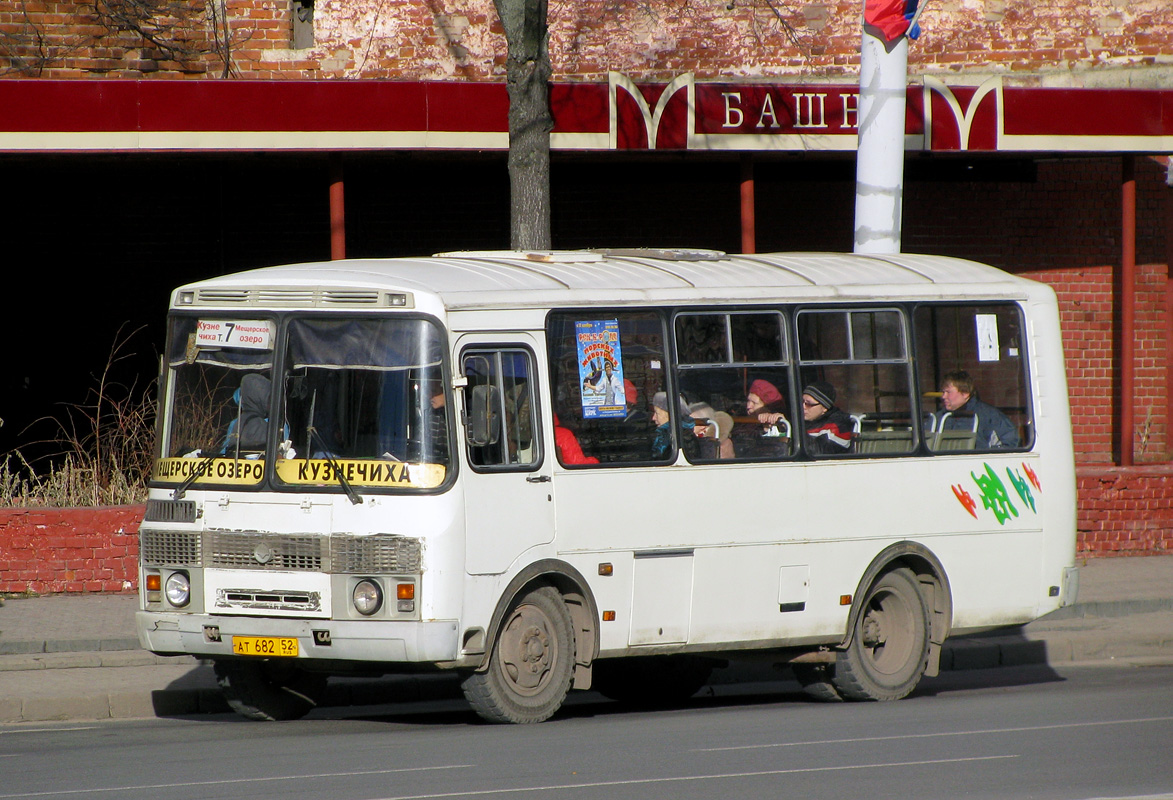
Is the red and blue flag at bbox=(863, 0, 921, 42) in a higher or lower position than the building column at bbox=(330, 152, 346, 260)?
higher

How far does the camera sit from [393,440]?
8.45 meters

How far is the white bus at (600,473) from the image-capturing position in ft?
27.7

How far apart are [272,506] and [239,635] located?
703 millimetres

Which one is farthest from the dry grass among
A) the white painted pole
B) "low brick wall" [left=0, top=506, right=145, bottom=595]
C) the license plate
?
the white painted pole

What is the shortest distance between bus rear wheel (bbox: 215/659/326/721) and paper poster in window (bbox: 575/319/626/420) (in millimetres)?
2256

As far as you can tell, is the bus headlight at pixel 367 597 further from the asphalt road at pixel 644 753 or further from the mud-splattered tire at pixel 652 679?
the mud-splattered tire at pixel 652 679

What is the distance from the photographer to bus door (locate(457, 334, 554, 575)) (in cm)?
849

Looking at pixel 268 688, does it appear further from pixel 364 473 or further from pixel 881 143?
pixel 881 143

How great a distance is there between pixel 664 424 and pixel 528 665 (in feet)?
5.32

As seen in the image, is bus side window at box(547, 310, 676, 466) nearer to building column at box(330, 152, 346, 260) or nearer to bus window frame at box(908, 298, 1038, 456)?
bus window frame at box(908, 298, 1038, 456)

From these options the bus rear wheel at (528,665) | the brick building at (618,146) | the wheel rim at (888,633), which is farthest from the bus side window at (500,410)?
the brick building at (618,146)

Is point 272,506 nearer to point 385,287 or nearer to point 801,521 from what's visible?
point 385,287

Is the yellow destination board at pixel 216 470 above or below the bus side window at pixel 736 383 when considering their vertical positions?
below

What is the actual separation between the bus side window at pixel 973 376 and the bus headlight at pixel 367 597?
3.92 m
